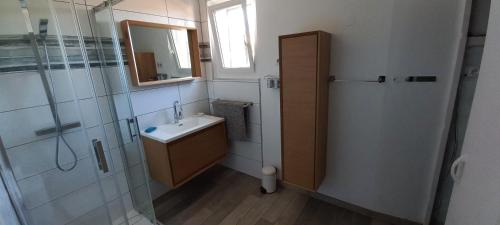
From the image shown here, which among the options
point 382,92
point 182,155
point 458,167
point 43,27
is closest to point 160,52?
point 43,27

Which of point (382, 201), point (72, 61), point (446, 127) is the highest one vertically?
point (72, 61)

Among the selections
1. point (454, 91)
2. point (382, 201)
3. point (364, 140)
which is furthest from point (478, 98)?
point (382, 201)

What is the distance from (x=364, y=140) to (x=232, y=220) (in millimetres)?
1337

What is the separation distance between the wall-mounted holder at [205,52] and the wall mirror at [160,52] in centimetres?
13

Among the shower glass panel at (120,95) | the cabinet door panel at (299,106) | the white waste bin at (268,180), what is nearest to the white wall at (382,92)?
the cabinet door panel at (299,106)

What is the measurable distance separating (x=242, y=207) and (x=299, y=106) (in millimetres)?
1149

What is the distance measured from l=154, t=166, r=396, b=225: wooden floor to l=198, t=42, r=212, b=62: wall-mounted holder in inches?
57.4

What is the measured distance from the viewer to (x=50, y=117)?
55.8 inches

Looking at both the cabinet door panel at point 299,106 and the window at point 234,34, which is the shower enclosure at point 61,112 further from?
the cabinet door panel at point 299,106

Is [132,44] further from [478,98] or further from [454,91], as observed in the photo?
[454,91]

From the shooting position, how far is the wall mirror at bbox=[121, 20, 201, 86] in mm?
1882

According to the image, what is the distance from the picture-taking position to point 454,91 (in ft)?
4.44

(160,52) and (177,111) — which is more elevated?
(160,52)

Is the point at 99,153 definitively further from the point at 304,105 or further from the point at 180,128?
the point at 304,105
